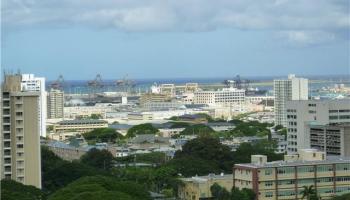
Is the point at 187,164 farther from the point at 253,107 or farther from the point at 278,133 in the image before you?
the point at 253,107

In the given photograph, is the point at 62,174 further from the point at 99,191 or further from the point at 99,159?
the point at 99,191

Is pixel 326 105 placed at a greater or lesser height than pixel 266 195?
greater

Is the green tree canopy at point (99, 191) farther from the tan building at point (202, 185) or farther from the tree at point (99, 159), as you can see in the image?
the tree at point (99, 159)

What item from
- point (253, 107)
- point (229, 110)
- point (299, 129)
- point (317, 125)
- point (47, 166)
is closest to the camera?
point (47, 166)

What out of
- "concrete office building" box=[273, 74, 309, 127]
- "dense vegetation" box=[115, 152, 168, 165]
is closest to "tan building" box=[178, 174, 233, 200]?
"dense vegetation" box=[115, 152, 168, 165]

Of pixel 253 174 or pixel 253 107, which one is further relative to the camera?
pixel 253 107

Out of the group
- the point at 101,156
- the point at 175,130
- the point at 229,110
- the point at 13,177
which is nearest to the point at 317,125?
the point at 101,156

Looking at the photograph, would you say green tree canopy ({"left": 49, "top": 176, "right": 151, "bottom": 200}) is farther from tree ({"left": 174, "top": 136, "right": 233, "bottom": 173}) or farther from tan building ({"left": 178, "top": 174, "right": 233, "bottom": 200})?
tree ({"left": 174, "top": 136, "right": 233, "bottom": 173})

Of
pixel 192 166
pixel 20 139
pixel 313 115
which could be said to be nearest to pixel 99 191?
pixel 20 139
